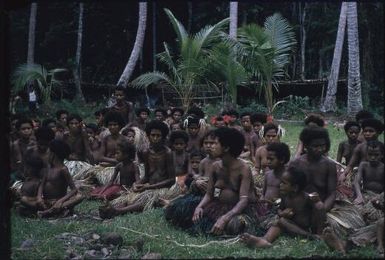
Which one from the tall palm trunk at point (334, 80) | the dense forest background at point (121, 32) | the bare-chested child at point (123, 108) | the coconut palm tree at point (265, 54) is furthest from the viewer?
the dense forest background at point (121, 32)

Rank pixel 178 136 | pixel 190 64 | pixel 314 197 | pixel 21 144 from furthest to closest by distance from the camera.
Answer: pixel 190 64 < pixel 21 144 < pixel 178 136 < pixel 314 197

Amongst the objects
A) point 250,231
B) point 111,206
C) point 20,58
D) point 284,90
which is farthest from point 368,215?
point 20,58

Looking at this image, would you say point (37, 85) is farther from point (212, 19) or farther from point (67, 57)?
point (212, 19)

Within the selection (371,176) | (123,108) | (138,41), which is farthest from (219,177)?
(138,41)

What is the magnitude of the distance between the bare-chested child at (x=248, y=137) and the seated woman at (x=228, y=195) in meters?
2.24

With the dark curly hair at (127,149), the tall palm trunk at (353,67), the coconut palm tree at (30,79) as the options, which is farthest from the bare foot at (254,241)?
the tall palm trunk at (353,67)

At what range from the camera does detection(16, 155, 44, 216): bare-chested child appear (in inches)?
218

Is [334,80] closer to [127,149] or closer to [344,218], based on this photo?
[127,149]

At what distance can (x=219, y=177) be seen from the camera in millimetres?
4875

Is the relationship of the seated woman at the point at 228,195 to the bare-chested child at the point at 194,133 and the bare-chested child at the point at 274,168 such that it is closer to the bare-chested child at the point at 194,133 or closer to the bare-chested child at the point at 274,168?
the bare-chested child at the point at 274,168

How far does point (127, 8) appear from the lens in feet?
40.6

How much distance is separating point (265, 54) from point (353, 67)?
4.69 ft

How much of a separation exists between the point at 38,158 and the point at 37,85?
4.06 metres

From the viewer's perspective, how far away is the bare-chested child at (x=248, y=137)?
282 inches
